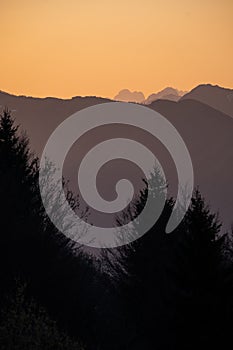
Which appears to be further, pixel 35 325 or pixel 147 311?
pixel 147 311

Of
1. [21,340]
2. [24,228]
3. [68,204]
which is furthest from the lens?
[68,204]

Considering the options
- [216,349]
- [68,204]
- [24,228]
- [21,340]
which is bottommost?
[21,340]

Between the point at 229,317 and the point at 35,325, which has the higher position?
the point at 229,317

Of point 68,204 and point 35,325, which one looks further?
point 68,204

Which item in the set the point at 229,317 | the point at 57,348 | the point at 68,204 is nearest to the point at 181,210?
the point at 68,204

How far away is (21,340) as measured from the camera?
22.7 meters

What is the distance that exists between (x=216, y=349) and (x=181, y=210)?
51.8 ft

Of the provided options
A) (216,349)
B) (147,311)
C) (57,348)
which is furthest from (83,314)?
(57,348)

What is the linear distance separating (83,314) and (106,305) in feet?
21.0

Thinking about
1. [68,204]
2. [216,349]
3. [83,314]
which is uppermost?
[68,204]

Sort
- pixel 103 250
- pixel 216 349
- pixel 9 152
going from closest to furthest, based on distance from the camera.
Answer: pixel 216 349 → pixel 9 152 → pixel 103 250

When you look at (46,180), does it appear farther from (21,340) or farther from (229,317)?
(21,340)

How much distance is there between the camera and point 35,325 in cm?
2328

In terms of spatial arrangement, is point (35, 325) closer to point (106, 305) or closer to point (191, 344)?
point (191, 344)
